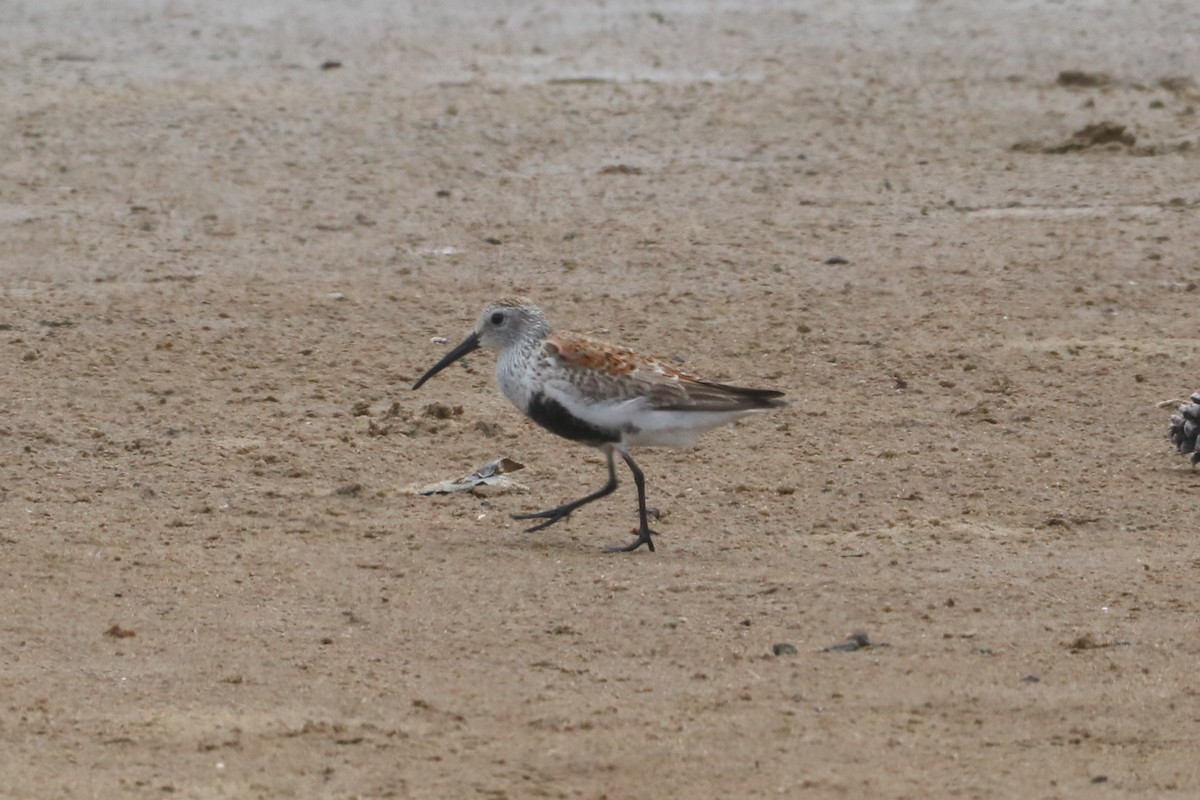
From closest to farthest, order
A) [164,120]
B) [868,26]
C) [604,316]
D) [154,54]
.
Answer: [604,316] → [164,120] → [154,54] → [868,26]

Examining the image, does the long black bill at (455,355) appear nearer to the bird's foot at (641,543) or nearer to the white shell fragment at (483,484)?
the white shell fragment at (483,484)

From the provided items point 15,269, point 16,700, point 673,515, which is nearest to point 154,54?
point 15,269

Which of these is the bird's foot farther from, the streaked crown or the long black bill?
the long black bill

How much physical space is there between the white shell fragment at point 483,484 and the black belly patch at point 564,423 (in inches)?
20.7

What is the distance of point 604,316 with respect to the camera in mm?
11000

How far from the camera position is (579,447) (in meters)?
9.38

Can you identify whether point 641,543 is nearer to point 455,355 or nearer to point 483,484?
point 483,484

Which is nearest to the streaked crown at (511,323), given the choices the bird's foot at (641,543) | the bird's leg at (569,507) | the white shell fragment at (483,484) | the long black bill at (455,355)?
the long black bill at (455,355)

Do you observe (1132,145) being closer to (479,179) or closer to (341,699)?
(479,179)

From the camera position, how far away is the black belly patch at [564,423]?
8.10 meters

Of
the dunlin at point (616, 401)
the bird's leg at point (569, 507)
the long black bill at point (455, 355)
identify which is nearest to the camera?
the dunlin at point (616, 401)

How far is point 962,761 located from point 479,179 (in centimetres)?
807

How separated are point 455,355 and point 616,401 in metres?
1.29

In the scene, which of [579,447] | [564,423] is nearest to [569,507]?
[564,423]
